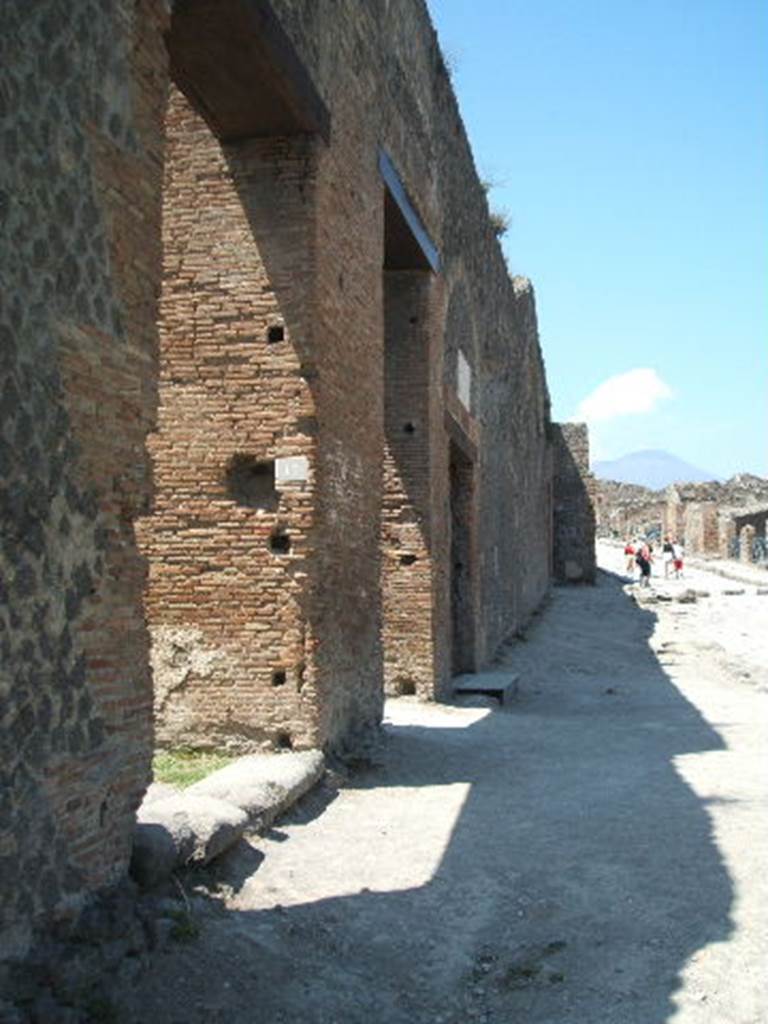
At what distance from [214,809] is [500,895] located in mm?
1302

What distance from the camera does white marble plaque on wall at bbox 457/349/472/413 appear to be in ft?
39.7

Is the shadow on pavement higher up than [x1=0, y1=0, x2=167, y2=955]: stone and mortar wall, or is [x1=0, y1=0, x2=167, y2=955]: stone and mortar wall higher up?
[x1=0, y1=0, x2=167, y2=955]: stone and mortar wall

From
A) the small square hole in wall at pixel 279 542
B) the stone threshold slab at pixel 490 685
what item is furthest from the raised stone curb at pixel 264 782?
the stone threshold slab at pixel 490 685

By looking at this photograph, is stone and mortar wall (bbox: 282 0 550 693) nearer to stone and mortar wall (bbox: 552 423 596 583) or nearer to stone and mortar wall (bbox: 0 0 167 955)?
stone and mortar wall (bbox: 0 0 167 955)

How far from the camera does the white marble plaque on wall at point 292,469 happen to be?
6398 millimetres

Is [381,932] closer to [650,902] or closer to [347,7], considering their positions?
[650,902]

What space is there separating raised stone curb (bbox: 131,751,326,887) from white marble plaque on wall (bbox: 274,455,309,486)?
1.62m

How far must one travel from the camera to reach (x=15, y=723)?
9.63 ft

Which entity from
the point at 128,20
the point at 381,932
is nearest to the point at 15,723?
the point at 381,932

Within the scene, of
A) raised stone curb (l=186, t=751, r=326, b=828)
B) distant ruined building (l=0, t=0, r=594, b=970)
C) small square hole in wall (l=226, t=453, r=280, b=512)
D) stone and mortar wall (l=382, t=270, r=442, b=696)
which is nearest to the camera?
distant ruined building (l=0, t=0, r=594, b=970)

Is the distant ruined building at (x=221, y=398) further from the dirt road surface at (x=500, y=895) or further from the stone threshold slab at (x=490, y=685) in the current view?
the dirt road surface at (x=500, y=895)

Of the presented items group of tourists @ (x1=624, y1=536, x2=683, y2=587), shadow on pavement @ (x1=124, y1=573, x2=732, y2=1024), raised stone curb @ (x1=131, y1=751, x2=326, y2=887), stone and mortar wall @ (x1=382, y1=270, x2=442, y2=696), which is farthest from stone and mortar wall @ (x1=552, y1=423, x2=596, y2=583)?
raised stone curb @ (x1=131, y1=751, x2=326, y2=887)

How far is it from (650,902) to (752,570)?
30141mm

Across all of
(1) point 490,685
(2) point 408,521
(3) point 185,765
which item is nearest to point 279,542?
(3) point 185,765
